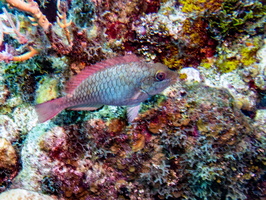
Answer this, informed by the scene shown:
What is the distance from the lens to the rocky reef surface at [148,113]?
3033mm

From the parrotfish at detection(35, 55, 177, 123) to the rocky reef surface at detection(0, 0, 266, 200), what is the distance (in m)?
0.59

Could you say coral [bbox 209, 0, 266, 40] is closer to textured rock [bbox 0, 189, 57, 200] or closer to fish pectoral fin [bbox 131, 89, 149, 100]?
fish pectoral fin [bbox 131, 89, 149, 100]

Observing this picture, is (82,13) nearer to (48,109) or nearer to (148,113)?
(48,109)

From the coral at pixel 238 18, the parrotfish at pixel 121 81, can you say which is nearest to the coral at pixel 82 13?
the parrotfish at pixel 121 81

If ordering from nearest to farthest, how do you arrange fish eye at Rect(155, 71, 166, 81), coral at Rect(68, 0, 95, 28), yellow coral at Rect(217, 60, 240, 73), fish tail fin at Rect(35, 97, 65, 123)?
fish eye at Rect(155, 71, 166, 81) < fish tail fin at Rect(35, 97, 65, 123) < coral at Rect(68, 0, 95, 28) < yellow coral at Rect(217, 60, 240, 73)

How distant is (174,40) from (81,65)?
1890mm

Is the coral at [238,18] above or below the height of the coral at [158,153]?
above

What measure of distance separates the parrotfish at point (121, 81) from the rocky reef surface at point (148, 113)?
594 millimetres

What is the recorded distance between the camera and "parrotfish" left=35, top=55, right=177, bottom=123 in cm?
254

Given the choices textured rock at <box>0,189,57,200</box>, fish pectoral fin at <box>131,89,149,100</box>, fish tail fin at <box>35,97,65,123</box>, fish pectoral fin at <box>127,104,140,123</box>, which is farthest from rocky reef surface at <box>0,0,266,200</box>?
fish tail fin at <box>35,97,65,123</box>

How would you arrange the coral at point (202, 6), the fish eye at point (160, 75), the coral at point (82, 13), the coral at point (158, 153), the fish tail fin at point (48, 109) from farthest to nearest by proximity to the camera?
the coral at point (202, 6) → the coral at point (82, 13) → the coral at point (158, 153) → the fish tail fin at point (48, 109) → the fish eye at point (160, 75)

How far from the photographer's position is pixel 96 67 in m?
2.65

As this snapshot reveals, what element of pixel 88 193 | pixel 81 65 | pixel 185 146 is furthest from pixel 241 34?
pixel 88 193

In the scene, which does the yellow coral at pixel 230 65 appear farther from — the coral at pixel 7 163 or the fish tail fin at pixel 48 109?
the coral at pixel 7 163
